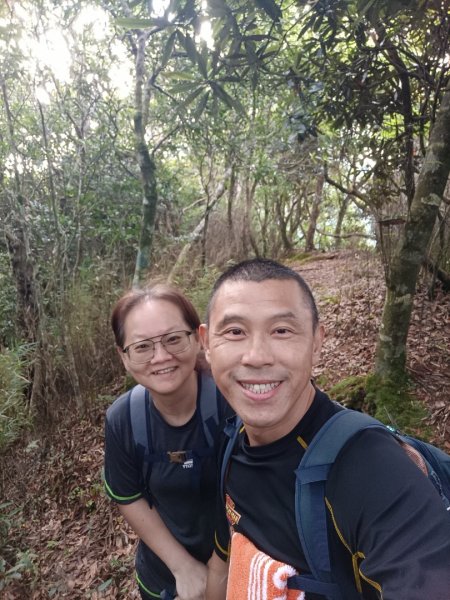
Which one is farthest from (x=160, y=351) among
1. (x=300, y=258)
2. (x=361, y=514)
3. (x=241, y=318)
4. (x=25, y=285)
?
(x=300, y=258)

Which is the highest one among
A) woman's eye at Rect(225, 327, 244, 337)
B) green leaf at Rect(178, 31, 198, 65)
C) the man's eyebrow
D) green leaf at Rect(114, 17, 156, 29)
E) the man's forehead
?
green leaf at Rect(114, 17, 156, 29)

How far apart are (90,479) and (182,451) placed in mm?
3407

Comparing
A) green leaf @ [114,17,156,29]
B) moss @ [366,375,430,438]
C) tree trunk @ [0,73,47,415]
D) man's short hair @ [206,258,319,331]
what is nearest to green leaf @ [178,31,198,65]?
green leaf @ [114,17,156,29]

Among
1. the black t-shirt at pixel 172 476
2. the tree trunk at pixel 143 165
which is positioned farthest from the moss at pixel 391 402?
the tree trunk at pixel 143 165

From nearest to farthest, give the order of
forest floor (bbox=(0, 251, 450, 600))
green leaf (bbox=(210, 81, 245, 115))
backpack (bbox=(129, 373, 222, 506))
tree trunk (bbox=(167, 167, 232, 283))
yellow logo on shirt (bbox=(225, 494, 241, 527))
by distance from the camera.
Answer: yellow logo on shirt (bbox=(225, 494, 241, 527)), backpack (bbox=(129, 373, 222, 506)), green leaf (bbox=(210, 81, 245, 115)), forest floor (bbox=(0, 251, 450, 600)), tree trunk (bbox=(167, 167, 232, 283))

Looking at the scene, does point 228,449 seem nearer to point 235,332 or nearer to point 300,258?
point 235,332

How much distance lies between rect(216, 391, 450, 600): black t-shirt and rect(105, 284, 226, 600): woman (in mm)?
446

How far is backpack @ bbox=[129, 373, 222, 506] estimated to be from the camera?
5.50ft

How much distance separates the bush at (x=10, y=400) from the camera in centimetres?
448

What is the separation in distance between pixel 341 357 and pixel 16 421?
12.5 feet

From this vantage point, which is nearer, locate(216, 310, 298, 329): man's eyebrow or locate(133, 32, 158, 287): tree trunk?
locate(216, 310, 298, 329): man's eyebrow

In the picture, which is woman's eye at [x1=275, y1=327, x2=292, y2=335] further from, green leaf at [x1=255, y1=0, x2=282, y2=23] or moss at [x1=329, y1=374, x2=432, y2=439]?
moss at [x1=329, y1=374, x2=432, y2=439]

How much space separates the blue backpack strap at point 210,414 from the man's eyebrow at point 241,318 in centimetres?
57

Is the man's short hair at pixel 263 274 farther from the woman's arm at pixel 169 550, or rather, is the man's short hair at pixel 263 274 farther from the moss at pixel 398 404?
the moss at pixel 398 404
